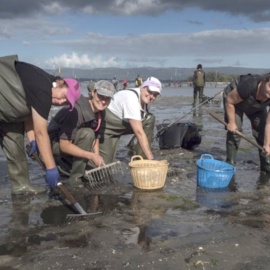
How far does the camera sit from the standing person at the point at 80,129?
4766 mm

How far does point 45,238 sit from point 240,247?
1.77 metres

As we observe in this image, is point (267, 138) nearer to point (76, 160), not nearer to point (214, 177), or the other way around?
point (214, 177)

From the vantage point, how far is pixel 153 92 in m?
5.34

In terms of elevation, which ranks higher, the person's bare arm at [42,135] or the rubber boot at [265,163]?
the person's bare arm at [42,135]

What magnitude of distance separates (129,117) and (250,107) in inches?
77.4

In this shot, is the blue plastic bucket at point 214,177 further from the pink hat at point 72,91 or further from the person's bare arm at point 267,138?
the pink hat at point 72,91

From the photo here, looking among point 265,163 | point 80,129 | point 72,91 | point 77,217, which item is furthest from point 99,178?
point 265,163

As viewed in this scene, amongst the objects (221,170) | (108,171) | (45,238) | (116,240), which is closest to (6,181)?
(108,171)

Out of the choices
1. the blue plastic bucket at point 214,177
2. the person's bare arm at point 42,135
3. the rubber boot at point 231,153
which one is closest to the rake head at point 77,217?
the person's bare arm at point 42,135

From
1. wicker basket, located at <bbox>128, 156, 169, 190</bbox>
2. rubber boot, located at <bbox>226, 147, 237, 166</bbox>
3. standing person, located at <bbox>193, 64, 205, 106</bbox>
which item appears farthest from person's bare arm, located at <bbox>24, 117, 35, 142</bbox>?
standing person, located at <bbox>193, 64, 205, 106</bbox>

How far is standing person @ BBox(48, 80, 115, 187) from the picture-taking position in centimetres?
477

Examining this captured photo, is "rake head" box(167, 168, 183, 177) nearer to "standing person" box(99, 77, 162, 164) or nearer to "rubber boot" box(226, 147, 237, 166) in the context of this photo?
"standing person" box(99, 77, 162, 164)

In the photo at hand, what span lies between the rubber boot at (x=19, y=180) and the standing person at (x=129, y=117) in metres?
1.53

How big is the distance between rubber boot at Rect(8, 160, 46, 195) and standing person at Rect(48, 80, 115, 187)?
566 mm
